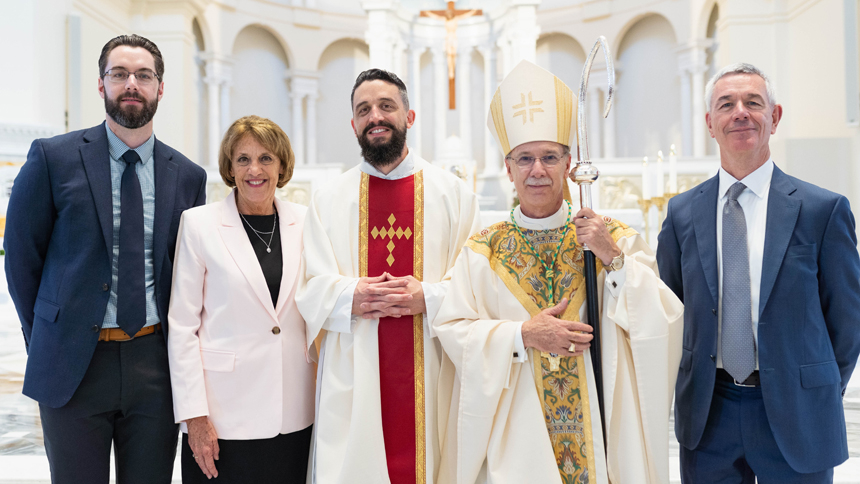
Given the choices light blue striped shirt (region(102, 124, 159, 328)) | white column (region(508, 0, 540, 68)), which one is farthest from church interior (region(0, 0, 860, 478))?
light blue striped shirt (region(102, 124, 159, 328))

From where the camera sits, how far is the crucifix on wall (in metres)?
9.56

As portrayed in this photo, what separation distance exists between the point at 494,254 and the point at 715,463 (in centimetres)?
101

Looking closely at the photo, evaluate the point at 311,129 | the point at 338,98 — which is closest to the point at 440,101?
the point at 338,98

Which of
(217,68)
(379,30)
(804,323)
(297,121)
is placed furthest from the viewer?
(297,121)

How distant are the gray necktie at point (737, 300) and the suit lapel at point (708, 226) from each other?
4cm

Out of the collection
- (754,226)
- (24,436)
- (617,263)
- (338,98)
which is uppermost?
(338,98)

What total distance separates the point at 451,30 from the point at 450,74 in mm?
640

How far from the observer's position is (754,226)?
2158 millimetres

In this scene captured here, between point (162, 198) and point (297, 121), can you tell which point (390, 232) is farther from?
point (297, 121)

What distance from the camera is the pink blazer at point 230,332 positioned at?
92.1 inches

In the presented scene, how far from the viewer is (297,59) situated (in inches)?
451

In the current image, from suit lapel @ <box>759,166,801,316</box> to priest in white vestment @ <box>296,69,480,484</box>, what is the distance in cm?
105

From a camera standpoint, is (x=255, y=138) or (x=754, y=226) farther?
(x=255, y=138)

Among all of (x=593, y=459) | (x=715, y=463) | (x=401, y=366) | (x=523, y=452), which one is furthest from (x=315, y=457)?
(x=715, y=463)
